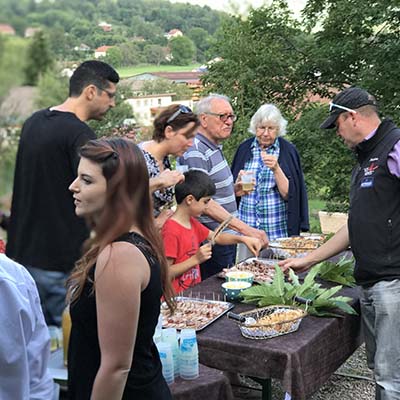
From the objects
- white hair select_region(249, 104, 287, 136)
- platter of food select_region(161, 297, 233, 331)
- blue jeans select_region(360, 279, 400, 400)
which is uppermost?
white hair select_region(249, 104, 287, 136)

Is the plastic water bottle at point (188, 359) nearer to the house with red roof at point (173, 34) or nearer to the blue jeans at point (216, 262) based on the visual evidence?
the house with red roof at point (173, 34)

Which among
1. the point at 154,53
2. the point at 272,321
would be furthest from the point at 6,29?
the point at 272,321

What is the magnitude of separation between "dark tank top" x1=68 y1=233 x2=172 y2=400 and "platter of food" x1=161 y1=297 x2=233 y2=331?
83 centimetres

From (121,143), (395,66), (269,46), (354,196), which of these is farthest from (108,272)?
(269,46)

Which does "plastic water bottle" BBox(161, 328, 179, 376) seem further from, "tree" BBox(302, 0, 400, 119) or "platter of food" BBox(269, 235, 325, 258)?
"tree" BBox(302, 0, 400, 119)

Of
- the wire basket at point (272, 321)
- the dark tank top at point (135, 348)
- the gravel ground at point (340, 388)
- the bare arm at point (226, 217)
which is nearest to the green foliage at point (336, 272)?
the bare arm at point (226, 217)

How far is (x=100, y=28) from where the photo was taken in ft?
1.55

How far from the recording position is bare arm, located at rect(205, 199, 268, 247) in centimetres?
356

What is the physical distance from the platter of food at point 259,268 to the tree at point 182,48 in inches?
96.3

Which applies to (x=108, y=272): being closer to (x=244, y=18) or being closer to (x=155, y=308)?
(x=155, y=308)

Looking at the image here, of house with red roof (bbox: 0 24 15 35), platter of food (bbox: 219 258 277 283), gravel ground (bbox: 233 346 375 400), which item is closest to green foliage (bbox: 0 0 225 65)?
house with red roof (bbox: 0 24 15 35)

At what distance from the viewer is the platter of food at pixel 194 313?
2449 millimetres

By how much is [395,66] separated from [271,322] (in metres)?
5.55

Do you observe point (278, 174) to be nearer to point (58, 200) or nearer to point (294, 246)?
point (294, 246)
